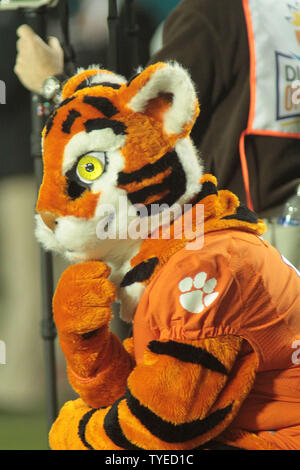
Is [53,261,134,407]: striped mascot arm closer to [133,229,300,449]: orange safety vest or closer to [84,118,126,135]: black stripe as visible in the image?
[133,229,300,449]: orange safety vest

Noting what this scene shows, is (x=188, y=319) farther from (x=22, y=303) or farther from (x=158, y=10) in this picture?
(x=158, y=10)

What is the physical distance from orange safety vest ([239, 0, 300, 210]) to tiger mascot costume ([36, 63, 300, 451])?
0.44m

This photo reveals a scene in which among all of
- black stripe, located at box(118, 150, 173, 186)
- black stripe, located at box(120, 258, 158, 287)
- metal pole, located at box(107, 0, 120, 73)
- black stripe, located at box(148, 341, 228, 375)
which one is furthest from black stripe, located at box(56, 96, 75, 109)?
metal pole, located at box(107, 0, 120, 73)

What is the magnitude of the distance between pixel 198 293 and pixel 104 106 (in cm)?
25

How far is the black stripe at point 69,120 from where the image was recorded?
68 centimetres

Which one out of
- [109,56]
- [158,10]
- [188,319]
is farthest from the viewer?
[158,10]

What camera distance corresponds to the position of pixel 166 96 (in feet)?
2.23

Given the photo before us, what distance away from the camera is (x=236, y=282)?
644mm

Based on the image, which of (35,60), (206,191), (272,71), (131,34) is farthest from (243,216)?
(131,34)

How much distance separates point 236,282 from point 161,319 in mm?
97

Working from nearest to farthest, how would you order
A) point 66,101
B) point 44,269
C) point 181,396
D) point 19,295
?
point 181,396 < point 66,101 < point 44,269 < point 19,295

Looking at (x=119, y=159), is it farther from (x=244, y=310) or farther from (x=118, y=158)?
(x=244, y=310)

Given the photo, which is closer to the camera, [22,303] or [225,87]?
[225,87]
